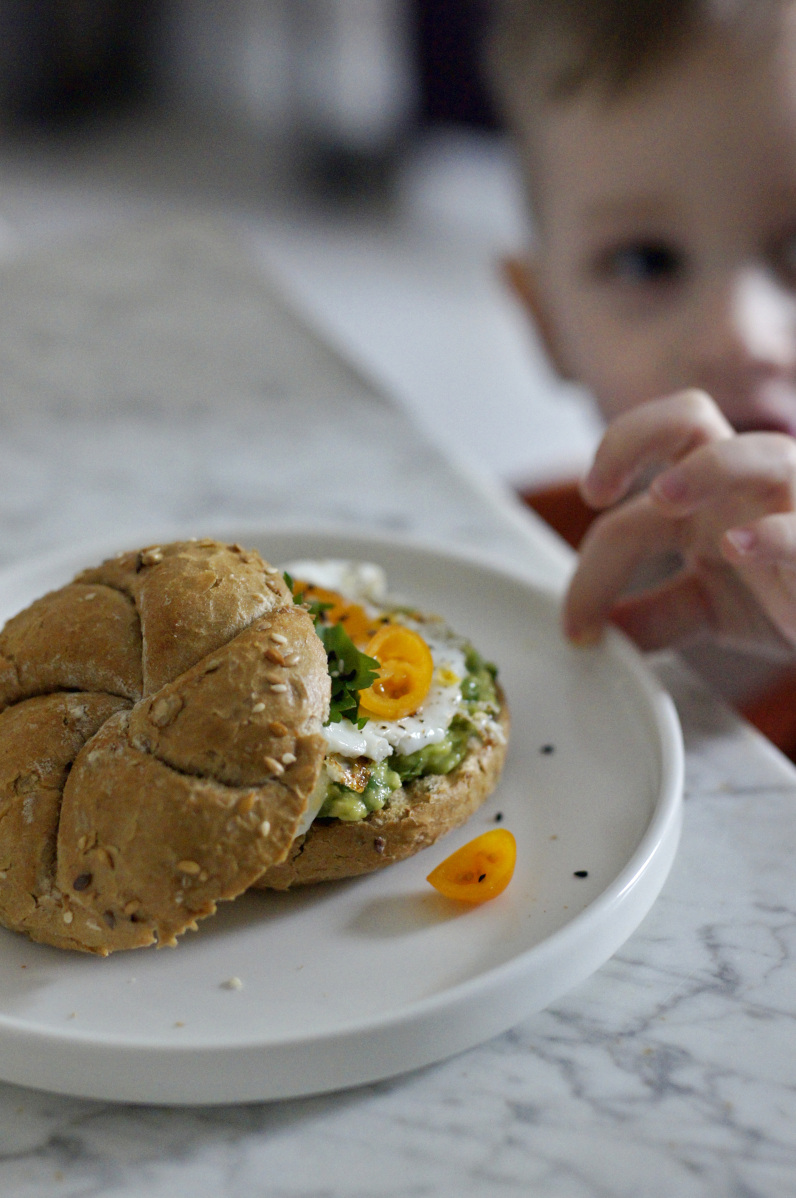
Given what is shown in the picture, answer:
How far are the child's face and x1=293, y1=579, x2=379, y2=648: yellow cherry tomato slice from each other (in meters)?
1.05

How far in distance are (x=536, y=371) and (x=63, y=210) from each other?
12.9 ft

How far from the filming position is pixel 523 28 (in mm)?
2465

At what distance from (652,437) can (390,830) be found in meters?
0.68

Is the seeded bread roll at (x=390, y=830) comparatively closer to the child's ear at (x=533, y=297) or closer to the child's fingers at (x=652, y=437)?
the child's fingers at (x=652, y=437)

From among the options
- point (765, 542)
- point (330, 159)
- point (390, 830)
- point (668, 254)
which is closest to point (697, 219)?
Answer: point (668, 254)

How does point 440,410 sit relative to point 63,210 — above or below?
below

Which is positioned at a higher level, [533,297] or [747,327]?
[747,327]

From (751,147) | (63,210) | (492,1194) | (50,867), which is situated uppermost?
(751,147)

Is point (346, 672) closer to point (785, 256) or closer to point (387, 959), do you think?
point (387, 959)

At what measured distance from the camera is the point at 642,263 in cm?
221

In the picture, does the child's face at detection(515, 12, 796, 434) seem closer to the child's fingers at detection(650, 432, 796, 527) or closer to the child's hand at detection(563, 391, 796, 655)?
the child's hand at detection(563, 391, 796, 655)

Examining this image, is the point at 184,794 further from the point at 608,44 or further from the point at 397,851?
the point at 608,44

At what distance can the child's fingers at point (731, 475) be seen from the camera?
4.61ft

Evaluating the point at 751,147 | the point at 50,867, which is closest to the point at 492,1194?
the point at 50,867
